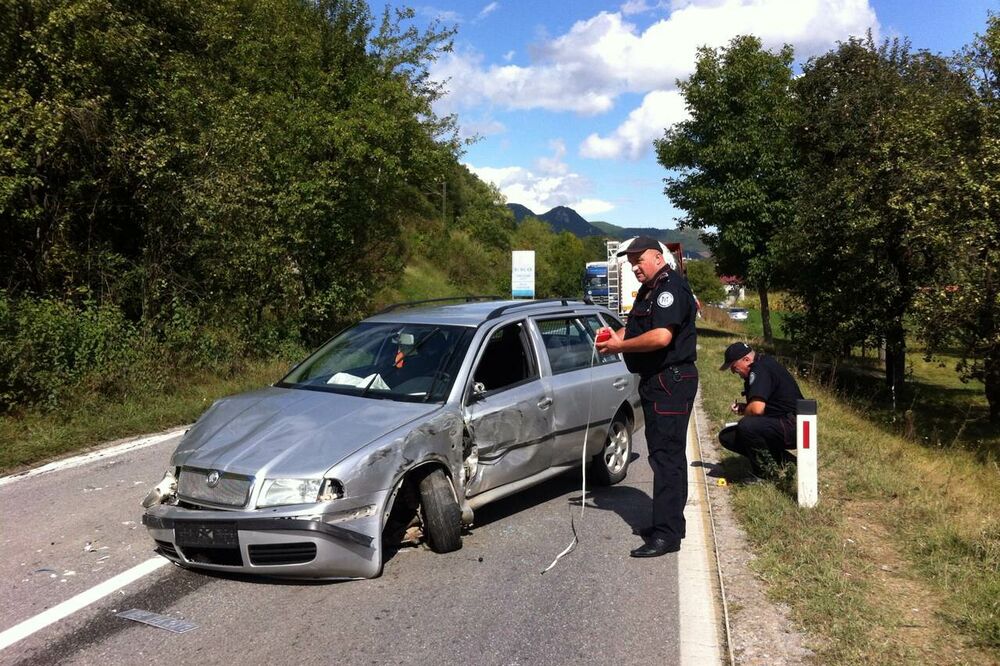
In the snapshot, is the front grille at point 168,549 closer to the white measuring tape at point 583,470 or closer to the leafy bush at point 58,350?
the white measuring tape at point 583,470

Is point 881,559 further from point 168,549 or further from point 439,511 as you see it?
point 168,549

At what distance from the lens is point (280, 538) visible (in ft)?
13.0

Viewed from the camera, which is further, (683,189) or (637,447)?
(683,189)

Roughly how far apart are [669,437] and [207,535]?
2840 mm

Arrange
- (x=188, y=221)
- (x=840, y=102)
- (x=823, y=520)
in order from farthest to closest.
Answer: (x=840, y=102) → (x=188, y=221) → (x=823, y=520)

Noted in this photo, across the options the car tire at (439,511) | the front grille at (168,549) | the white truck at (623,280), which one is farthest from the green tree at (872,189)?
the front grille at (168,549)

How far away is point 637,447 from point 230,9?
584 inches

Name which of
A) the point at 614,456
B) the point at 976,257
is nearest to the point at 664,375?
the point at 614,456

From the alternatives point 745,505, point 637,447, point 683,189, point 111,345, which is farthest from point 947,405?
point 111,345

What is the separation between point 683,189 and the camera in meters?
29.0

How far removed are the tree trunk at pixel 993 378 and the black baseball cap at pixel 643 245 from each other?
39.3ft

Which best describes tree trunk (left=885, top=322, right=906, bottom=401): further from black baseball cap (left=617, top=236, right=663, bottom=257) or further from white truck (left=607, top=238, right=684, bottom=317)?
black baseball cap (left=617, top=236, right=663, bottom=257)

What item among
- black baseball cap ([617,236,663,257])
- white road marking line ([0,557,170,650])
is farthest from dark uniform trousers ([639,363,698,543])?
white road marking line ([0,557,170,650])

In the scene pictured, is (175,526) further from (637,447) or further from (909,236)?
(909,236)
